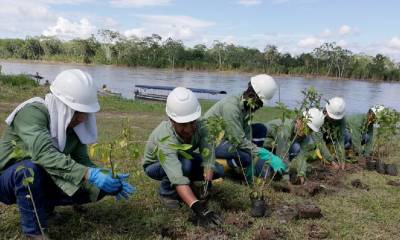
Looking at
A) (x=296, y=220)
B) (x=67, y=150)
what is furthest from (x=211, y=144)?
(x=67, y=150)

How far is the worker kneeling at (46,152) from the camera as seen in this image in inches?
106

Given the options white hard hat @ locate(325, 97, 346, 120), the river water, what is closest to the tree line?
the river water

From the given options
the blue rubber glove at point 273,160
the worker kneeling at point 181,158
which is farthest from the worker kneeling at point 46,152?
the blue rubber glove at point 273,160

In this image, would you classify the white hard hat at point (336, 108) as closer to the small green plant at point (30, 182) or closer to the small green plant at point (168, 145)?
the small green plant at point (168, 145)

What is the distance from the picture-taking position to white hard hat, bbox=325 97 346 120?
19.9 feet

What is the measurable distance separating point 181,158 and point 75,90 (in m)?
1.35

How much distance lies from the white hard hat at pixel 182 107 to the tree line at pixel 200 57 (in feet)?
191

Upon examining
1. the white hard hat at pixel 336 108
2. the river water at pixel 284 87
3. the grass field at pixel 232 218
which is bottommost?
the river water at pixel 284 87

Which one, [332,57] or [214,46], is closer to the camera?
[332,57]

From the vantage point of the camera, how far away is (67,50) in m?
81.0

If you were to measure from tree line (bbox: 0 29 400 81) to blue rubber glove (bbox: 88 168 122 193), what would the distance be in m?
59.1

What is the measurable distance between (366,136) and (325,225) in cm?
399

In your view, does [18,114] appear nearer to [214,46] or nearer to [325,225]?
[325,225]

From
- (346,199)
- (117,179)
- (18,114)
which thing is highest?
(18,114)
